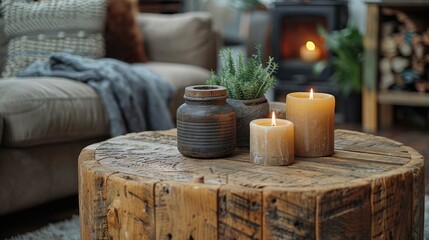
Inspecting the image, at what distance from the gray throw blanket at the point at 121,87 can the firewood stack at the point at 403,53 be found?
5.58ft

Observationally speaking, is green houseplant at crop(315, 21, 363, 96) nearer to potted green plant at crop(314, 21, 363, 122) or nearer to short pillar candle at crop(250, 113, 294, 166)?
potted green plant at crop(314, 21, 363, 122)

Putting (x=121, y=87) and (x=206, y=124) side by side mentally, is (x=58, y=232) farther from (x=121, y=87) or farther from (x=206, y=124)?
(x=206, y=124)

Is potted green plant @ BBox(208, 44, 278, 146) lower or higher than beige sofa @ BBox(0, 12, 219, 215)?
higher

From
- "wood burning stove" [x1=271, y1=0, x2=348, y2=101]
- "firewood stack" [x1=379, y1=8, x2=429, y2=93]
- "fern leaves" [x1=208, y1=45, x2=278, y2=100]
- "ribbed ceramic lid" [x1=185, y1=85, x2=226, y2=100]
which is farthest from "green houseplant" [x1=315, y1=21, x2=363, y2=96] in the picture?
"ribbed ceramic lid" [x1=185, y1=85, x2=226, y2=100]

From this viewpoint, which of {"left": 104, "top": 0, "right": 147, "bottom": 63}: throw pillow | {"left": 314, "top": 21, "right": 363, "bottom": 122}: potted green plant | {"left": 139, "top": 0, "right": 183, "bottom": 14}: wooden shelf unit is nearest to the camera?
{"left": 104, "top": 0, "right": 147, "bottom": 63}: throw pillow

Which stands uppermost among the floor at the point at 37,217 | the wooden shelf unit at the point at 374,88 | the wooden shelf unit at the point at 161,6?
the wooden shelf unit at the point at 161,6

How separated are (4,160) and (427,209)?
4.96 feet

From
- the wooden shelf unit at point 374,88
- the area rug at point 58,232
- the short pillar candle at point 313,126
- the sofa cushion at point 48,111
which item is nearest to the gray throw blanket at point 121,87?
the sofa cushion at point 48,111

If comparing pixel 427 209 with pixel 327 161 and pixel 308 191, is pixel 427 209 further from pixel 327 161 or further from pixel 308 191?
pixel 308 191

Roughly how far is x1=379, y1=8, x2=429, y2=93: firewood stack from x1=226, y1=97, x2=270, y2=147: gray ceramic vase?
2.58 metres

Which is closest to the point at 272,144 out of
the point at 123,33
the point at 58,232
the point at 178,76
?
the point at 58,232

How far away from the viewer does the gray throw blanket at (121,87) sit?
277cm

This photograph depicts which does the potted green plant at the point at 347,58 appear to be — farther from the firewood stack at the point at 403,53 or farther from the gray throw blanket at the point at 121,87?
the gray throw blanket at the point at 121,87

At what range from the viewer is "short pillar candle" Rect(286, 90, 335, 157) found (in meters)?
1.70
